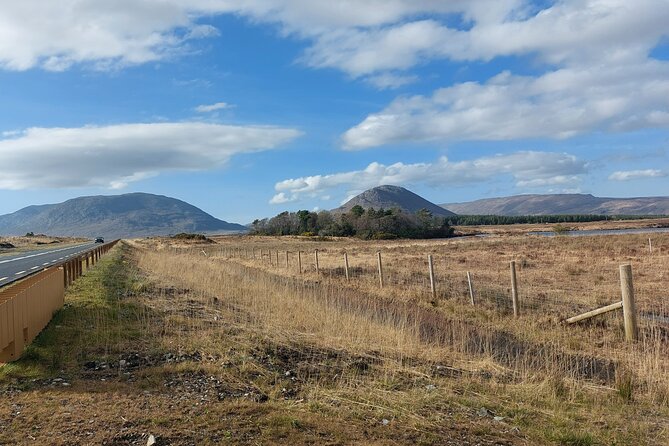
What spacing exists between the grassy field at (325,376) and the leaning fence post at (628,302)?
0.35 metres

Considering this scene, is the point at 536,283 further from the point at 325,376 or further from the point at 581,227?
the point at 581,227

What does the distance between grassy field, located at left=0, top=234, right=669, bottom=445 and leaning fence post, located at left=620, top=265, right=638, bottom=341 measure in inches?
13.7

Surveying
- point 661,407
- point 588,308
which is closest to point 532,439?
point 661,407

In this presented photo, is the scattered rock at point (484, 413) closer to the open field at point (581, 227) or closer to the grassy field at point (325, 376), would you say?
the grassy field at point (325, 376)

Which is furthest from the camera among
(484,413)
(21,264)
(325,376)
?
(21,264)

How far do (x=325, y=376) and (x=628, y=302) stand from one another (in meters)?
6.31

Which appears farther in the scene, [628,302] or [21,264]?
[21,264]

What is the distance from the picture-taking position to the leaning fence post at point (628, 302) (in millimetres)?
10055

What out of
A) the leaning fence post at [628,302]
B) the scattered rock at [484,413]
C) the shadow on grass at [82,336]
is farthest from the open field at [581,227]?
the scattered rock at [484,413]

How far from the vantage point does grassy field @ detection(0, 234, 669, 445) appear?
18.0ft

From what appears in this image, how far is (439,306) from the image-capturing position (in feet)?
53.5

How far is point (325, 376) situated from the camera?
25.1 feet

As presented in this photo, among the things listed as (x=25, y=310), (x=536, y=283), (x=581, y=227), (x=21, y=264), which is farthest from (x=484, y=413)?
(x=581, y=227)

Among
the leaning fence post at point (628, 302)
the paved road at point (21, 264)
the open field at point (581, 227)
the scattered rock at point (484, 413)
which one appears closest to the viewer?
the scattered rock at point (484, 413)
